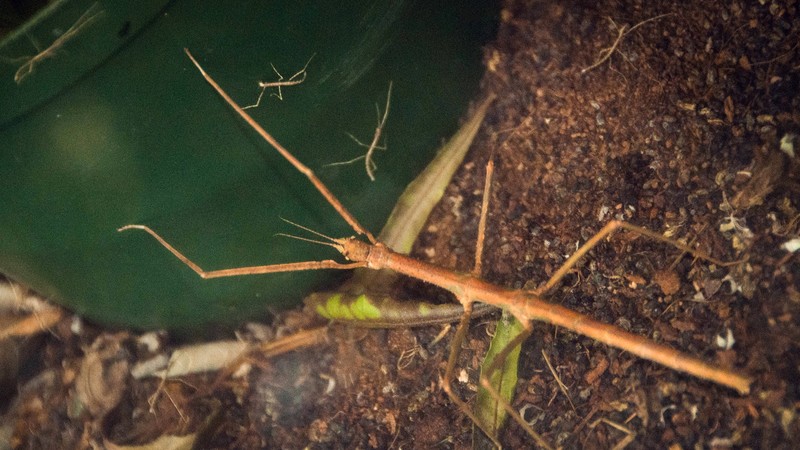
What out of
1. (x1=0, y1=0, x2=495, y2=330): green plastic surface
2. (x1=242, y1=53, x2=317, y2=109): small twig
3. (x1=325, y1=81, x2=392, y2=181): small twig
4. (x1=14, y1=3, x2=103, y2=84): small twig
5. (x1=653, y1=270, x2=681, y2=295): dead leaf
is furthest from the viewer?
(x1=325, y1=81, x2=392, y2=181): small twig

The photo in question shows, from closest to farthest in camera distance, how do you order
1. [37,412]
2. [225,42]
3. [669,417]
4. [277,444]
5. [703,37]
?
[225,42]
[669,417]
[703,37]
[277,444]
[37,412]

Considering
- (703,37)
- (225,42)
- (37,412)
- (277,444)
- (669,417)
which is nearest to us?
(225,42)

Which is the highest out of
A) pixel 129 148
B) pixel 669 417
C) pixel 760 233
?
pixel 129 148

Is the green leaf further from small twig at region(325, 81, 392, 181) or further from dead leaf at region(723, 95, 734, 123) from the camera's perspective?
dead leaf at region(723, 95, 734, 123)

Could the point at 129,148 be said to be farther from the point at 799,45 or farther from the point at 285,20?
the point at 799,45

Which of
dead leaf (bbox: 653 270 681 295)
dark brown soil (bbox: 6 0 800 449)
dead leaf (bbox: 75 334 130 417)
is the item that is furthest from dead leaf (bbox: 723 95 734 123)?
dead leaf (bbox: 75 334 130 417)

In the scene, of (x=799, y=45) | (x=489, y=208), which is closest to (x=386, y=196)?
(x=489, y=208)

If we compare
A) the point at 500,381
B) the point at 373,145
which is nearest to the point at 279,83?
the point at 373,145
